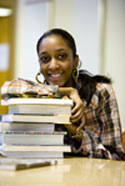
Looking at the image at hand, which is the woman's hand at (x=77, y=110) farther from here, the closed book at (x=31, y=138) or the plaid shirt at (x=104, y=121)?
the closed book at (x=31, y=138)

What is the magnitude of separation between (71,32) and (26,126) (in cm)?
288

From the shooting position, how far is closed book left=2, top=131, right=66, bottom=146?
111 cm

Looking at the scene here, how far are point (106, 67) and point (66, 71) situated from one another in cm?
217

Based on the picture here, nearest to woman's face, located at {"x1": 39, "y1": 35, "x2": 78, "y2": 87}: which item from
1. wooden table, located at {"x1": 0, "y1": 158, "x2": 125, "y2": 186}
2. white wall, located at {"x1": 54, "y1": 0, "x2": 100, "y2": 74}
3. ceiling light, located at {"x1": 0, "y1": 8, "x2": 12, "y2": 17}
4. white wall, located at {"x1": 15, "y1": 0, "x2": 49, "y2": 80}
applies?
wooden table, located at {"x1": 0, "y1": 158, "x2": 125, "y2": 186}

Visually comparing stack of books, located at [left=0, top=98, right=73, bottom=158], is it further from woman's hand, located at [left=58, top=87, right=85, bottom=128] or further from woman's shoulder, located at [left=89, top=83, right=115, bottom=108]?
woman's shoulder, located at [left=89, top=83, right=115, bottom=108]

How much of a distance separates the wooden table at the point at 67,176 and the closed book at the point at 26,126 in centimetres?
15

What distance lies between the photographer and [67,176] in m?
0.84

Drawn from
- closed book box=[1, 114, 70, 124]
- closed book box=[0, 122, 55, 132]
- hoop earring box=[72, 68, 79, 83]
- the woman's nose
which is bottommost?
closed book box=[0, 122, 55, 132]

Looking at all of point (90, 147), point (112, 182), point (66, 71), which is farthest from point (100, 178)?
point (66, 71)

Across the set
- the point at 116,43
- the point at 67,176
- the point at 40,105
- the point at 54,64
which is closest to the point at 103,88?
the point at 54,64

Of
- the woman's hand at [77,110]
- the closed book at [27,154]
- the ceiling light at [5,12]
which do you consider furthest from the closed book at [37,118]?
the ceiling light at [5,12]

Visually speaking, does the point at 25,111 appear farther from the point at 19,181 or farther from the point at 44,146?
the point at 19,181

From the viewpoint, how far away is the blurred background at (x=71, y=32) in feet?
12.4

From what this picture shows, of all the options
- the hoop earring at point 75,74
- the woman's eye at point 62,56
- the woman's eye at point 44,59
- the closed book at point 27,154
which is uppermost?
the woman's eye at point 62,56
